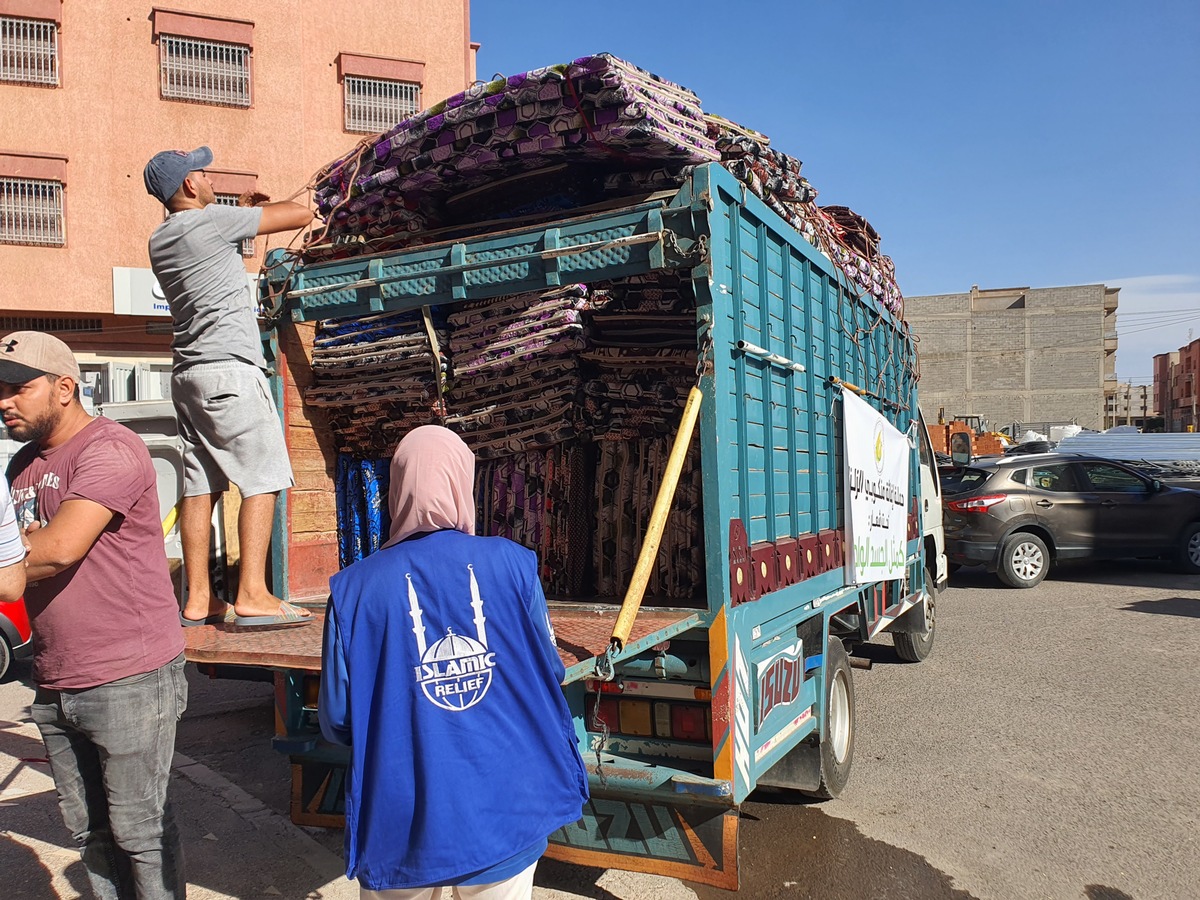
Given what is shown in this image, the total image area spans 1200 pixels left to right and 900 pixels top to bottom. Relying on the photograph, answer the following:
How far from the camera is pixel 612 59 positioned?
11.7 feet

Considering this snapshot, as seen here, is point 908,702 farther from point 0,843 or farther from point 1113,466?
point 1113,466

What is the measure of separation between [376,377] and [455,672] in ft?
8.77

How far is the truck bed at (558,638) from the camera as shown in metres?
2.94

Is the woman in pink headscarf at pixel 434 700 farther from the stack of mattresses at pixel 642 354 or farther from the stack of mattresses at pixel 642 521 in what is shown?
the stack of mattresses at pixel 642 354

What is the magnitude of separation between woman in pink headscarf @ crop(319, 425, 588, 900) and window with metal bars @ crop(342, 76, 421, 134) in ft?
61.1

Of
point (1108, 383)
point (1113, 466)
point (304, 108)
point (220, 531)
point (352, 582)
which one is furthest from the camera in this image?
point (1108, 383)

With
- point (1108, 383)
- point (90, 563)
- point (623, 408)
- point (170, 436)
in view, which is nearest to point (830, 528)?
point (623, 408)

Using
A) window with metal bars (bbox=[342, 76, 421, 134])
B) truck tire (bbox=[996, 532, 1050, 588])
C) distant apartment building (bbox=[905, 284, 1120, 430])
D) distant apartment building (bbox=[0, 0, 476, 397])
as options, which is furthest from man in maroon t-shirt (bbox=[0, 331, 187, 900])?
distant apartment building (bbox=[905, 284, 1120, 430])

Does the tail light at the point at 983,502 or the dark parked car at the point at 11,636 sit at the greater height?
A: the tail light at the point at 983,502

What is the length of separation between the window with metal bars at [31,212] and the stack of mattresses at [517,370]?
16361 mm

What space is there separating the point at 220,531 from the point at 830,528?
3.03 m

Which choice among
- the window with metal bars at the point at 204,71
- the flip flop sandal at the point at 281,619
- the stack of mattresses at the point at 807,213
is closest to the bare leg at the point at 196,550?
the flip flop sandal at the point at 281,619

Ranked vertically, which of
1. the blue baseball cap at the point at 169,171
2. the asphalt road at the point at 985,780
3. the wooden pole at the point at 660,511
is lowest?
the asphalt road at the point at 985,780

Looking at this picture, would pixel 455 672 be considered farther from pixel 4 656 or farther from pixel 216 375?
pixel 4 656
